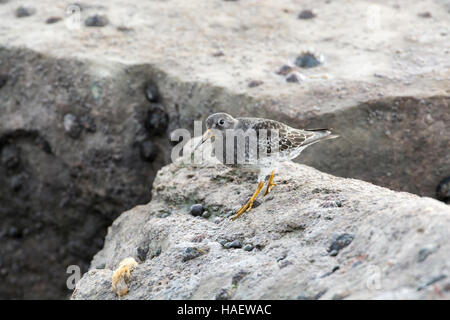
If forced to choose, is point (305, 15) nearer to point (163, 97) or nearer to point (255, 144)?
point (163, 97)

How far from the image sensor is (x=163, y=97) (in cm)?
1167

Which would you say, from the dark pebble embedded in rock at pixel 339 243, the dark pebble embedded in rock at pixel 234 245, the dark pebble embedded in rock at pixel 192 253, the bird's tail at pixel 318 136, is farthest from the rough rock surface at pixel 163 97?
the dark pebble embedded in rock at pixel 339 243

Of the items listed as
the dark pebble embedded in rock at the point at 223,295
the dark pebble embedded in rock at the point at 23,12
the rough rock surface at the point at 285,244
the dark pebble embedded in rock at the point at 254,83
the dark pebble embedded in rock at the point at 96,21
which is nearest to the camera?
the rough rock surface at the point at 285,244

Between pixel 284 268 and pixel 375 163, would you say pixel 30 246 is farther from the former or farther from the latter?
pixel 284 268

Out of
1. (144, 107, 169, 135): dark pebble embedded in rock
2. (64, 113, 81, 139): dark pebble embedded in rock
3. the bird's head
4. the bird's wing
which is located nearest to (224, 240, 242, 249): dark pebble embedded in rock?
the bird's wing

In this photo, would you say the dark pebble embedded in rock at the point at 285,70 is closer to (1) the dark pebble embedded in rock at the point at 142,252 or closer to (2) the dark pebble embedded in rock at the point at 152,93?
(2) the dark pebble embedded in rock at the point at 152,93

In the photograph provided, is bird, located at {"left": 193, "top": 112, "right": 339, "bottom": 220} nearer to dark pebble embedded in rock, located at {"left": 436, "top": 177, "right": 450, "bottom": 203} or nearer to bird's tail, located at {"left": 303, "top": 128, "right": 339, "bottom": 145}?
bird's tail, located at {"left": 303, "top": 128, "right": 339, "bottom": 145}

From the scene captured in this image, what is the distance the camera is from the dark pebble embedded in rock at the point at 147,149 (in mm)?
11859

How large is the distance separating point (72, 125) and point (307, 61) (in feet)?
18.3

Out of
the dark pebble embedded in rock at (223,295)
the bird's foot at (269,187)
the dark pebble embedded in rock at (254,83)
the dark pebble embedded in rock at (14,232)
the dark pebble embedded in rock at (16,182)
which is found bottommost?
the dark pebble embedded in rock at (14,232)

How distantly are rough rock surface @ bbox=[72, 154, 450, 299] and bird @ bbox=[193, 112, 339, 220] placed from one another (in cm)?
30

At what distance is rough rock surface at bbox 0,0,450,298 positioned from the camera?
10.3 meters

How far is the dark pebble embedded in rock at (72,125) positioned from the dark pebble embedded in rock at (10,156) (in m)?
1.79
